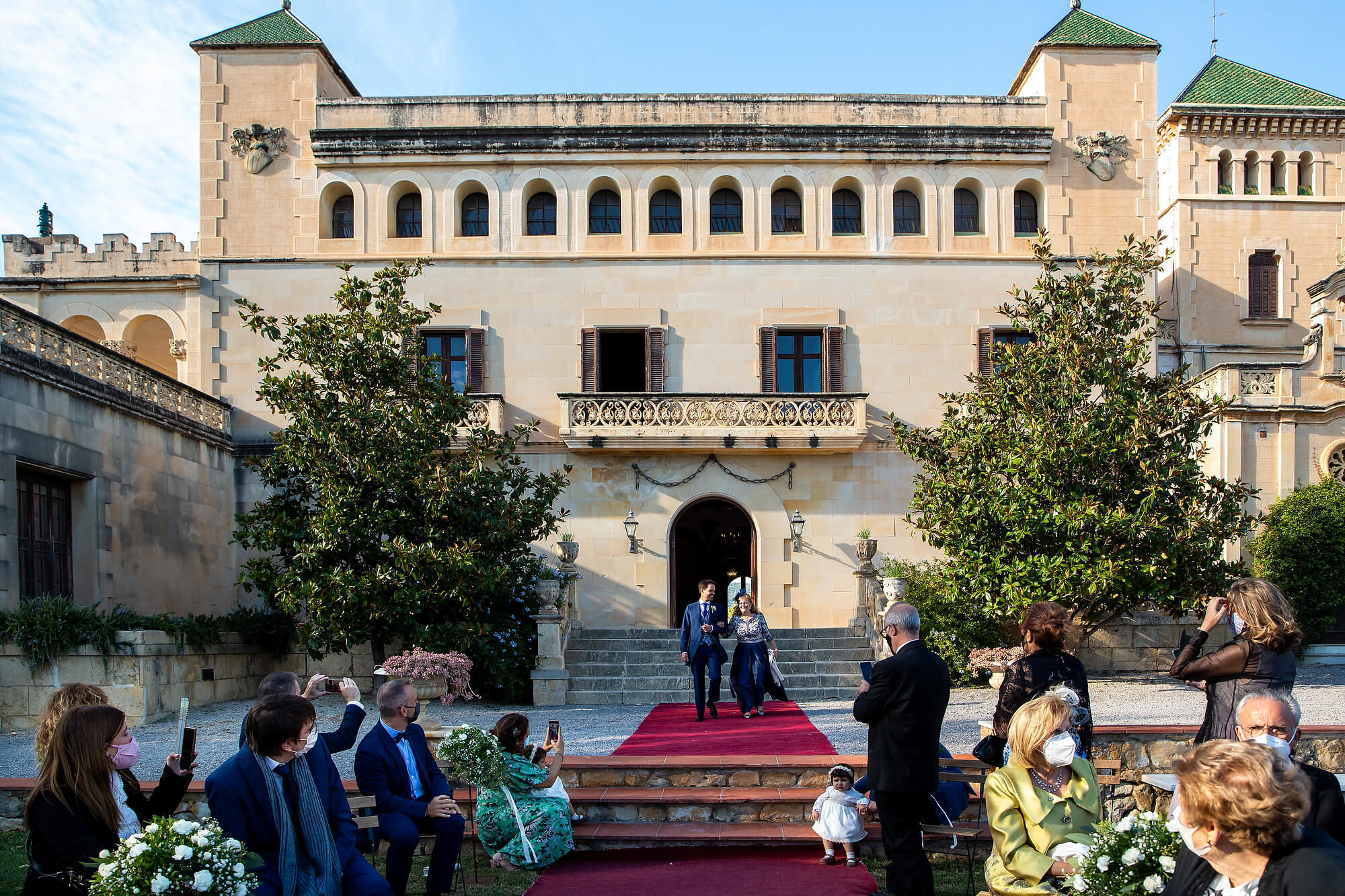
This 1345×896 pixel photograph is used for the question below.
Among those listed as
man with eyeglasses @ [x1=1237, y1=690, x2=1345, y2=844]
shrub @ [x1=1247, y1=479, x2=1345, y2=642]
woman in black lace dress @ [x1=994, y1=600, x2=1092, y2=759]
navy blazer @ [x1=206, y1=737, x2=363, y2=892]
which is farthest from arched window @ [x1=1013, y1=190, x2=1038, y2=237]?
navy blazer @ [x1=206, y1=737, x2=363, y2=892]

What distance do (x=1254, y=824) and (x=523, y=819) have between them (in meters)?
5.90

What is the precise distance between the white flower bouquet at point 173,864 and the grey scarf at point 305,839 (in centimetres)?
42

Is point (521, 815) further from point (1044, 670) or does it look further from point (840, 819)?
point (1044, 670)

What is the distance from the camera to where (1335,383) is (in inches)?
957

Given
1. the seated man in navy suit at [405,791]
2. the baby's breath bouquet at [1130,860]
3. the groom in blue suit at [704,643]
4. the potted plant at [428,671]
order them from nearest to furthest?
the baby's breath bouquet at [1130,860]
the seated man in navy suit at [405,791]
the potted plant at [428,671]
the groom in blue suit at [704,643]

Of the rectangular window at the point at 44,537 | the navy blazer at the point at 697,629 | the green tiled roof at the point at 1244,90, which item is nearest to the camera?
the navy blazer at the point at 697,629

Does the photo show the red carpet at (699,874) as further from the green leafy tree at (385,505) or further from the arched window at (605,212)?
the arched window at (605,212)

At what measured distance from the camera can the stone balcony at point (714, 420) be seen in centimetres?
2280

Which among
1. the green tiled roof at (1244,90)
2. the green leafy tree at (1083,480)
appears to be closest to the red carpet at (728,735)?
the green leafy tree at (1083,480)

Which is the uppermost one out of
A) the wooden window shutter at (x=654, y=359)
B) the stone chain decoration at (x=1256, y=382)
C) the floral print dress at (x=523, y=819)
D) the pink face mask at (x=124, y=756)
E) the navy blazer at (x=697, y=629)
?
the wooden window shutter at (x=654, y=359)

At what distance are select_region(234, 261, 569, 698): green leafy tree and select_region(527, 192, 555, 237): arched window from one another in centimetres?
690

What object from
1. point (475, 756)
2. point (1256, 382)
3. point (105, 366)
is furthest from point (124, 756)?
point (1256, 382)

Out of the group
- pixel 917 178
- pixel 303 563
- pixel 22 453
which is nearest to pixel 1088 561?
pixel 917 178

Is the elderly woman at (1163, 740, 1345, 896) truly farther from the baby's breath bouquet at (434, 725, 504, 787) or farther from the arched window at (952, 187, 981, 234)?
the arched window at (952, 187, 981, 234)
